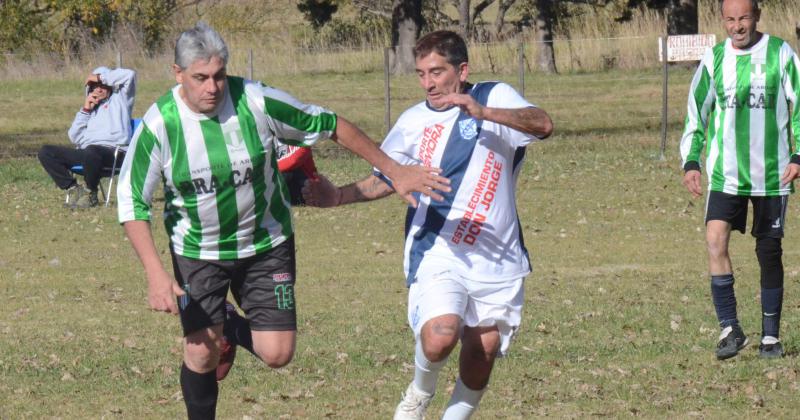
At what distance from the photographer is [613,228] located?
13945 mm

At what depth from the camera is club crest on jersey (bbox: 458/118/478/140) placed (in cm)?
617

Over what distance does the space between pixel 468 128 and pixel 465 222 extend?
0.42 meters

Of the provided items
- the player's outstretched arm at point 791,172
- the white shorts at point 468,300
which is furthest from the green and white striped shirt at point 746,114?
the white shorts at point 468,300

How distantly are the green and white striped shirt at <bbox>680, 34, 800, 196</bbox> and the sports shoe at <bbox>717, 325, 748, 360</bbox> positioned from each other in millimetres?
791

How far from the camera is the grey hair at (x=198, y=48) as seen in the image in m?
5.68

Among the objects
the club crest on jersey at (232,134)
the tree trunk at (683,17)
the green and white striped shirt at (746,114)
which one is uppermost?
the club crest on jersey at (232,134)

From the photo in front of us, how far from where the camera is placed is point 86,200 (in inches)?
634

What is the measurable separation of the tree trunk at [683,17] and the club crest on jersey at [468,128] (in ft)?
104

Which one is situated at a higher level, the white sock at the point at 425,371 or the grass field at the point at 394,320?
the white sock at the point at 425,371

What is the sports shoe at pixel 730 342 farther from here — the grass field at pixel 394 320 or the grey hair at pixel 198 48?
the grey hair at pixel 198 48

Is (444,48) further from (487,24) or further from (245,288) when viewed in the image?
(487,24)

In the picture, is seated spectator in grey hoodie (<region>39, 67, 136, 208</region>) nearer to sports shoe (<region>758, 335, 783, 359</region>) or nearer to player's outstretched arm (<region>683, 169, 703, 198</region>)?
player's outstretched arm (<region>683, 169, 703, 198</region>)

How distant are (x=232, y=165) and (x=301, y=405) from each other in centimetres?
178

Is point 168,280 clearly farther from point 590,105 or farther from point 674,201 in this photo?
point 590,105
